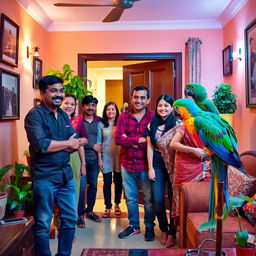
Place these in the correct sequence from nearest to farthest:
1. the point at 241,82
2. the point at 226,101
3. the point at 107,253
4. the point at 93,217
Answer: the point at 107,253 < the point at 226,101 < the point at 241,82 < the point at 93,217

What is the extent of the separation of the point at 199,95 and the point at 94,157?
95.4 inches

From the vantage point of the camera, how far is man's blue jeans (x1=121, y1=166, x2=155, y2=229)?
2.82 meters

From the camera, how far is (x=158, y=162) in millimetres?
2723

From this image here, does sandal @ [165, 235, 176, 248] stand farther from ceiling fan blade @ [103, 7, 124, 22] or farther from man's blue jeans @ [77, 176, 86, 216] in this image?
ceiling fan blade @ [103, 7, 124, 22]

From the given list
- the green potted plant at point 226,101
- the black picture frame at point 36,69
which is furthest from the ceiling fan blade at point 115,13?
the green potted plant at point 226,101

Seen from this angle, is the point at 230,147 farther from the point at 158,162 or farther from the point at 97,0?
the point at 97,0

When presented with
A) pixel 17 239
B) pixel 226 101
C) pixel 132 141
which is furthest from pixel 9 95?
pixel 226 101

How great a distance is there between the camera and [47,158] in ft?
6.90

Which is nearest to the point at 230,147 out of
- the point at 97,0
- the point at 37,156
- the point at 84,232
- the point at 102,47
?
the point at 37,156

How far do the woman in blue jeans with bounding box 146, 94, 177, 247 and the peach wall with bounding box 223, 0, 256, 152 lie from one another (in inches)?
36.2

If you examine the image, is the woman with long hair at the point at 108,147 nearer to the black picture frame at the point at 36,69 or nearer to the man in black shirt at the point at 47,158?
the black picture frame at the point at 36,69

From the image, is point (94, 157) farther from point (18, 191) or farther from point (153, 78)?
point (153, 78)

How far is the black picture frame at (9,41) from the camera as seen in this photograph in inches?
104

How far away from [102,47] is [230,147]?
11.2ft
